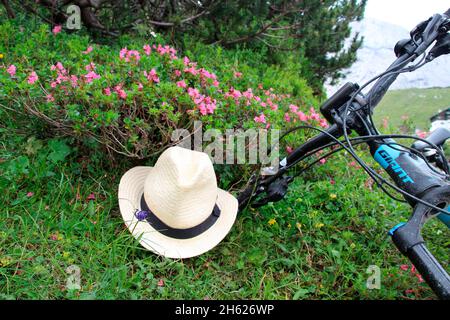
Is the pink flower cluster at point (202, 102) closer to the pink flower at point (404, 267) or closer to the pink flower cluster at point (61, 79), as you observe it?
the pink flower cluster at point (61, 79)

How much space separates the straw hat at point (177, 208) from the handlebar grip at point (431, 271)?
100 cm

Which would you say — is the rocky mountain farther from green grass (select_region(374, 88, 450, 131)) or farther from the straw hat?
the straw hat

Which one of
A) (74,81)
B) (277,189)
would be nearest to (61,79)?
(74,81)

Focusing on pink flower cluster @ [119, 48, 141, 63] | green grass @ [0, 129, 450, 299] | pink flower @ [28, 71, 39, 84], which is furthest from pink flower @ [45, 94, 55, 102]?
pink flower cluster @ [119, 48, 141, 63]

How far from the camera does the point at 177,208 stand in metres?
2.09

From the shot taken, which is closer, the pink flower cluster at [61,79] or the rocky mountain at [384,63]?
the pink flower cluster at [61,79]

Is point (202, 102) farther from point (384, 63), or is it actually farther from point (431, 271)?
point (384, 63)

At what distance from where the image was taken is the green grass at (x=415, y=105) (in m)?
5.91

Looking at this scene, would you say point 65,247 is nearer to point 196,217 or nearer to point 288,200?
point 196,217

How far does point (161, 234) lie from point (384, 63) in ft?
22.8

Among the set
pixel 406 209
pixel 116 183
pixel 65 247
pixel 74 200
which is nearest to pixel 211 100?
pixel 116 183

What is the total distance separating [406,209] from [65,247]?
7.70ft

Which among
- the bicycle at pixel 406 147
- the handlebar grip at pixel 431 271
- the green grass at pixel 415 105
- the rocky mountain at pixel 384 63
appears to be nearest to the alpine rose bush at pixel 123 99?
the bicycle at pixel 406 147

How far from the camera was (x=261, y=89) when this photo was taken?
142 inches
